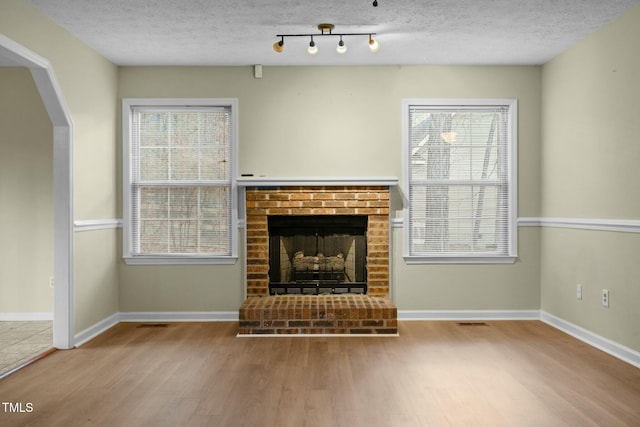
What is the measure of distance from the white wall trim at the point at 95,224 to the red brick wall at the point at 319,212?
1289 millimetres

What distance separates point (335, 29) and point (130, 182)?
2533mm

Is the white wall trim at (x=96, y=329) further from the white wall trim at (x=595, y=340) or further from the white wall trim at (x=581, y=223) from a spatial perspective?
the white wall trim at (x=595, y=340)

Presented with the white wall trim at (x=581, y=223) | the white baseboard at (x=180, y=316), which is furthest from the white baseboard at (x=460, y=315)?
the white baseboard at (x=180, y=316)

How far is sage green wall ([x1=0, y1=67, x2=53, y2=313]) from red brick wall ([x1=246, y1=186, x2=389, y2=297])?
203 cm

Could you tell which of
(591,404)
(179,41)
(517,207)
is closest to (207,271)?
(179,41)

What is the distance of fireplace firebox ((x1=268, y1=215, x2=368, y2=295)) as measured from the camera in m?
5.02

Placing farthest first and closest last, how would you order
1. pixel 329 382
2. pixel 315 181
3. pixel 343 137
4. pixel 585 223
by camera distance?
pixel 343 137, pixel 315 181, pixel 585 223, pixel 329 382

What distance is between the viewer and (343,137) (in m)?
4.99

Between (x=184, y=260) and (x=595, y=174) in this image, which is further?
(x=184, y=260)

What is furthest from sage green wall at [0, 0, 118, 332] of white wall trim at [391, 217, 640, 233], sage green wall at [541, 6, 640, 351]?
sage green wall at [541, 6, 640, 351]

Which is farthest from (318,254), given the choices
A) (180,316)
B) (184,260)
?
(180,316)

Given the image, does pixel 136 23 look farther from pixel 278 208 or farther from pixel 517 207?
pixel 517 207

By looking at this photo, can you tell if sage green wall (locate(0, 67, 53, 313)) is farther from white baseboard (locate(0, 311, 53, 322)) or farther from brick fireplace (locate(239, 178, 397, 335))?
brick fireplace (locate(239, 178, 397, 335))

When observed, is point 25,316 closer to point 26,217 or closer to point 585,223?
point 26,217
